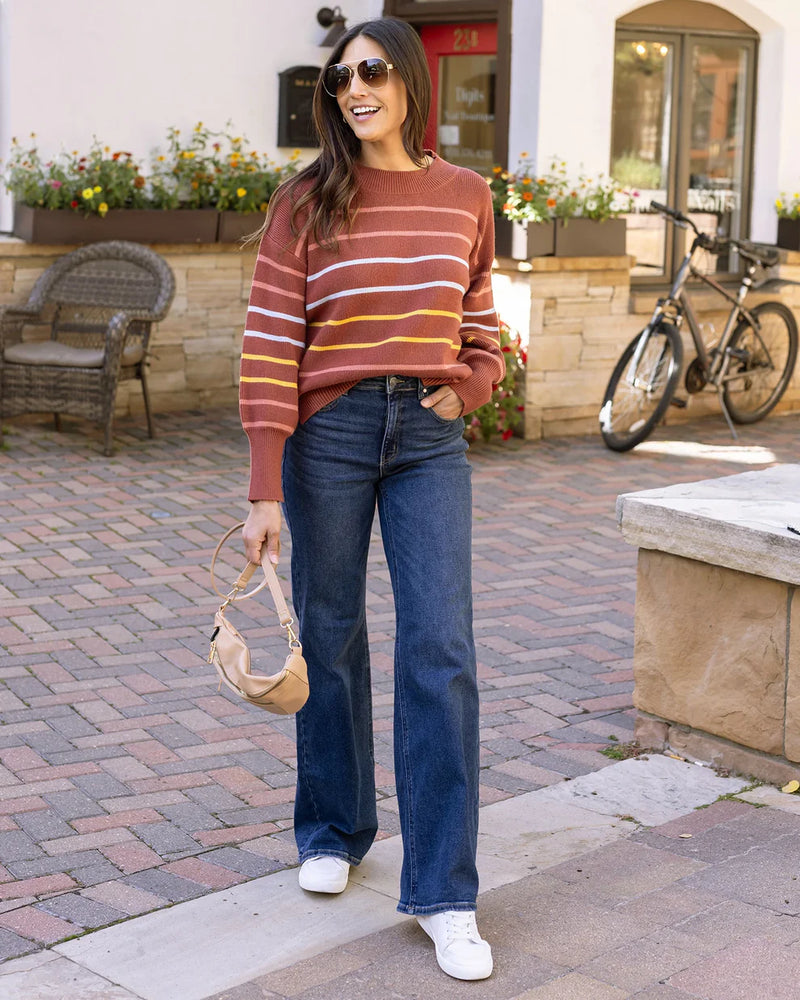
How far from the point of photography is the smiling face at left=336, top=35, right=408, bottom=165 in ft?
9.32

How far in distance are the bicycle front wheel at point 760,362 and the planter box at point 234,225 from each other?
9.87ft

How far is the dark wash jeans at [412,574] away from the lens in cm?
287

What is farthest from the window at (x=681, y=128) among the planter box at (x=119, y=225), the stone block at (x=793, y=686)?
the stone block at (x=793, y=686)

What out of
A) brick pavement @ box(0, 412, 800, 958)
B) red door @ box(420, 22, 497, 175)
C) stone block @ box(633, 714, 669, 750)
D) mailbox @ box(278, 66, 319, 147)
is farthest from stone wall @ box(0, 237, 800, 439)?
stone block @ box(633, 714, 669, 750)

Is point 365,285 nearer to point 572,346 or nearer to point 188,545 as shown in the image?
point 188,545

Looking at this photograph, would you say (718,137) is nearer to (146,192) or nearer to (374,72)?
(146,192)

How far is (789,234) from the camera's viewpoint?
963cm

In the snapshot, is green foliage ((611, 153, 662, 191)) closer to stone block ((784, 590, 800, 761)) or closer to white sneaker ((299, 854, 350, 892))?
stone block ((784, 590, 800, 761))

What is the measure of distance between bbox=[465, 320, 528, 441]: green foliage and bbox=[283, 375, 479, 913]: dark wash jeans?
206 inches

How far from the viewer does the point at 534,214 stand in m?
8.34

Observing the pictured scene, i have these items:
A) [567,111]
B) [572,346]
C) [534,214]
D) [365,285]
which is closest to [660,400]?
[572,346]

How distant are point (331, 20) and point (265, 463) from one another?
717 centimetres

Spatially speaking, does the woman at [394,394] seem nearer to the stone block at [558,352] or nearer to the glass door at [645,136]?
the stone block at [558,352]

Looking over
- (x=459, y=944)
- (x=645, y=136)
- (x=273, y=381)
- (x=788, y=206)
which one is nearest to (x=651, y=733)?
(x=459, y=944)
